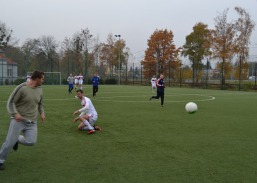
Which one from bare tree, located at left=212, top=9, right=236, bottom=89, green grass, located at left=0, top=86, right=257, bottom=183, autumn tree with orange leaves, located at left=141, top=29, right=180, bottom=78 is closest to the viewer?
green grass, located at left=0, top=86, right=257, bottom=183

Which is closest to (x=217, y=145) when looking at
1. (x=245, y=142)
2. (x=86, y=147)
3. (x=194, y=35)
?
(x=245, y=142)

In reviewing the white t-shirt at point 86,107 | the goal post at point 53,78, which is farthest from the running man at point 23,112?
the goal post at point 53,78

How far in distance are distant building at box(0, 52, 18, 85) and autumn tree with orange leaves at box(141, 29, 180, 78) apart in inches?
865

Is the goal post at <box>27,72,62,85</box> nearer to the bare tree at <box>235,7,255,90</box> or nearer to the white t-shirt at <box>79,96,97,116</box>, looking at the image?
the bare tree at <box>235,7,255,90</box>

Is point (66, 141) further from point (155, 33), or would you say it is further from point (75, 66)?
point (75, 66)

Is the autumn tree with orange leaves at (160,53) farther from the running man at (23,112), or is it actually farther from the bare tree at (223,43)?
the running man at (23,112)

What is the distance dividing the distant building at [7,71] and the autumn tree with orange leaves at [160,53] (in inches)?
865

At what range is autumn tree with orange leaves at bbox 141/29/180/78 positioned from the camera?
2126 inches

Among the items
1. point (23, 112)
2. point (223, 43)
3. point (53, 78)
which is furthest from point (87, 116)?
point (53, 78)

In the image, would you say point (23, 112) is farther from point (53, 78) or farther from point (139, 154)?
point (53, 78)

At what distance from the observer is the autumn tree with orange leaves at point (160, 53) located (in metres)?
54.0

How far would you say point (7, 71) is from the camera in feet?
192

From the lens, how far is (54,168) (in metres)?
6.03

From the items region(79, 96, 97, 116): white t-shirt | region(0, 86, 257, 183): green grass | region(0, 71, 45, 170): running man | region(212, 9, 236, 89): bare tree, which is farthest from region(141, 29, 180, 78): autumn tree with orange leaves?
region(0, 71, 45, 170): running man
